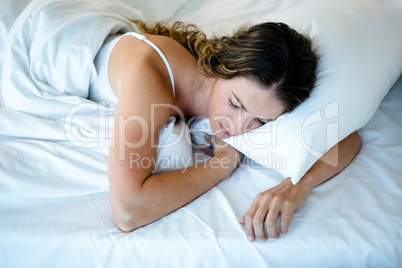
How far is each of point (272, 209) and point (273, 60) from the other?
41 centimetres

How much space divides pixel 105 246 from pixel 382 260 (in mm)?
704

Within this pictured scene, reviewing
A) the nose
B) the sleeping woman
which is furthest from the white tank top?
the nose

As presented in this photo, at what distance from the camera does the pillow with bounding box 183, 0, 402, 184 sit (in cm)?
106

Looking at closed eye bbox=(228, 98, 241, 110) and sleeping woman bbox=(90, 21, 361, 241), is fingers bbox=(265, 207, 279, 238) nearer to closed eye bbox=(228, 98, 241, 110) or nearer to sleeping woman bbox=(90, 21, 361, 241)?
sleeping woman bbox=(90, 21, 361, 241)

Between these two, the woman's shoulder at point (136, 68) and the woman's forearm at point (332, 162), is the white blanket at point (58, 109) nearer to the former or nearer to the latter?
the woman's shoulder at point (136, 68)

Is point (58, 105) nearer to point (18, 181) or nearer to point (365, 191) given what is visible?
point (18, 181)

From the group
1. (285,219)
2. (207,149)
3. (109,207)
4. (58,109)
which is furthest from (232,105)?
(58,109)

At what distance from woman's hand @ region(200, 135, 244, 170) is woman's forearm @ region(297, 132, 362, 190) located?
0.22m

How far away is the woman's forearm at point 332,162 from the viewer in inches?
42.5

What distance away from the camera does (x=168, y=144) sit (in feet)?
3.50

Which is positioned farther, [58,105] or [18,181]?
[58,105]

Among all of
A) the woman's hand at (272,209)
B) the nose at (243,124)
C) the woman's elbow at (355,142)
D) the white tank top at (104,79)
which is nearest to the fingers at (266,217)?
the woman's hand at (272,209)

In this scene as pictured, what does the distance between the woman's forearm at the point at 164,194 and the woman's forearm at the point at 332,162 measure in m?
0.26

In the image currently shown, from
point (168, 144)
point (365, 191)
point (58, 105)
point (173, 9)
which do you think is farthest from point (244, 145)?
point (173, 9)
